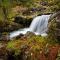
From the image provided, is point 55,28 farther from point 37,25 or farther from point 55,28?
point 37,25

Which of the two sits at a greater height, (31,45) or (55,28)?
(55,28)

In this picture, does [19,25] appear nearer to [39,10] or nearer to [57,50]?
[39,10]

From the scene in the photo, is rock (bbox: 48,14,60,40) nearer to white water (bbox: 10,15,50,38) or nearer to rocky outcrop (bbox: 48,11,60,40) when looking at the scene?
rocky outcrop (bbox: 48,11,60,40)

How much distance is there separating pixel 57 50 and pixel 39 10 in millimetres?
8387

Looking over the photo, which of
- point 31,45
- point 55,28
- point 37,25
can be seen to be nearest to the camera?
point 55,28

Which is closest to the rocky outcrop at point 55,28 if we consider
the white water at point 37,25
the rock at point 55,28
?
the rock at point 55,28

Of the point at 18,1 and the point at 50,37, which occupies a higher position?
the point at 18,1

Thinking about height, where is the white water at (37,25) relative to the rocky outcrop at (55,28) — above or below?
below

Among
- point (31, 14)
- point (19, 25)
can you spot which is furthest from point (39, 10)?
point (19, 25)

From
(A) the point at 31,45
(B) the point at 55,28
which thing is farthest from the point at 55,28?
(A) the point at 31,45

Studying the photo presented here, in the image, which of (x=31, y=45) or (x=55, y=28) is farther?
(x=31, y=45)

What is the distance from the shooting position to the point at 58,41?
8.58m

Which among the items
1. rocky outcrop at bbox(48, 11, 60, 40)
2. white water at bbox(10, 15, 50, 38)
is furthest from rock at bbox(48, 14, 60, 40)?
white water at bbox(10, 15, 50, 38)

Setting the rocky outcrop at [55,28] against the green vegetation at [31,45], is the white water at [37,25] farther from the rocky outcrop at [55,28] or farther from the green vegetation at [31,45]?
the rocky outcrop at [55,28]
